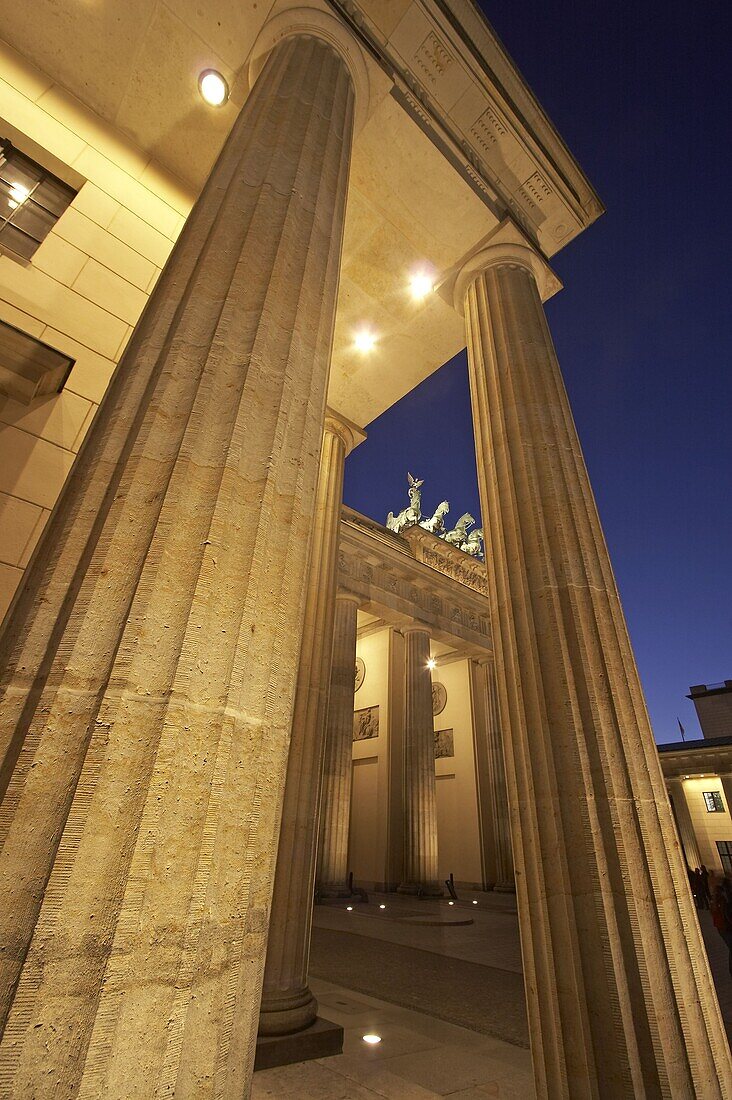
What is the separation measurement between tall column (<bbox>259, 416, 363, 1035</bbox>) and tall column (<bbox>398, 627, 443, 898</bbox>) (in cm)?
1423

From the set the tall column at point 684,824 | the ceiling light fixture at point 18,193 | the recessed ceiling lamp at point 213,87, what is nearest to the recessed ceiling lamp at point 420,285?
the recessed ceiling lamp at point 213,87

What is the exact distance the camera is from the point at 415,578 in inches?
878

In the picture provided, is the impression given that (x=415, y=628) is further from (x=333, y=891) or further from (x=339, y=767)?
(x=333, y=891)

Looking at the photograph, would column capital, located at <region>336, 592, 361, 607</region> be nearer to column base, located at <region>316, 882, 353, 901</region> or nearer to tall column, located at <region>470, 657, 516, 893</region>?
tall column, located at <region>470, 657, 516, 893</region>

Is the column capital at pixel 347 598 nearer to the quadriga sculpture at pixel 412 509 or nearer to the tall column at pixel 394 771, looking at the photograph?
the tall column at pixel 394 771

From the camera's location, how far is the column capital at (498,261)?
674 centimetres

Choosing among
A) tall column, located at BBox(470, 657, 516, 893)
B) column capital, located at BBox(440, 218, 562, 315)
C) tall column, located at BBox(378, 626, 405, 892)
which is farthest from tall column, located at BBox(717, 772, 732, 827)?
column capital, located at BBox(440, 218, 562, 315)

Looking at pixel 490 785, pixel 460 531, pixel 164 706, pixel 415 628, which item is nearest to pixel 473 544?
pixel 460 531

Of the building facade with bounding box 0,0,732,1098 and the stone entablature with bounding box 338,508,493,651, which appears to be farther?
the stone entablature with bounding box 338,508,493,651

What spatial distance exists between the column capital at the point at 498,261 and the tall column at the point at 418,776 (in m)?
16.3

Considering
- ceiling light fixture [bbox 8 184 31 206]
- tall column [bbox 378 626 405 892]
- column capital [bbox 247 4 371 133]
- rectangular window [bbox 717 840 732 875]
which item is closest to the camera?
column capital [bbox 247 4 371 133]

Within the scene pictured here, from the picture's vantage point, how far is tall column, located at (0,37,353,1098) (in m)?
1.28

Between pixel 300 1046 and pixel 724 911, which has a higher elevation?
pixel 724 911

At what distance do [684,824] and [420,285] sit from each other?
98.6 feet
